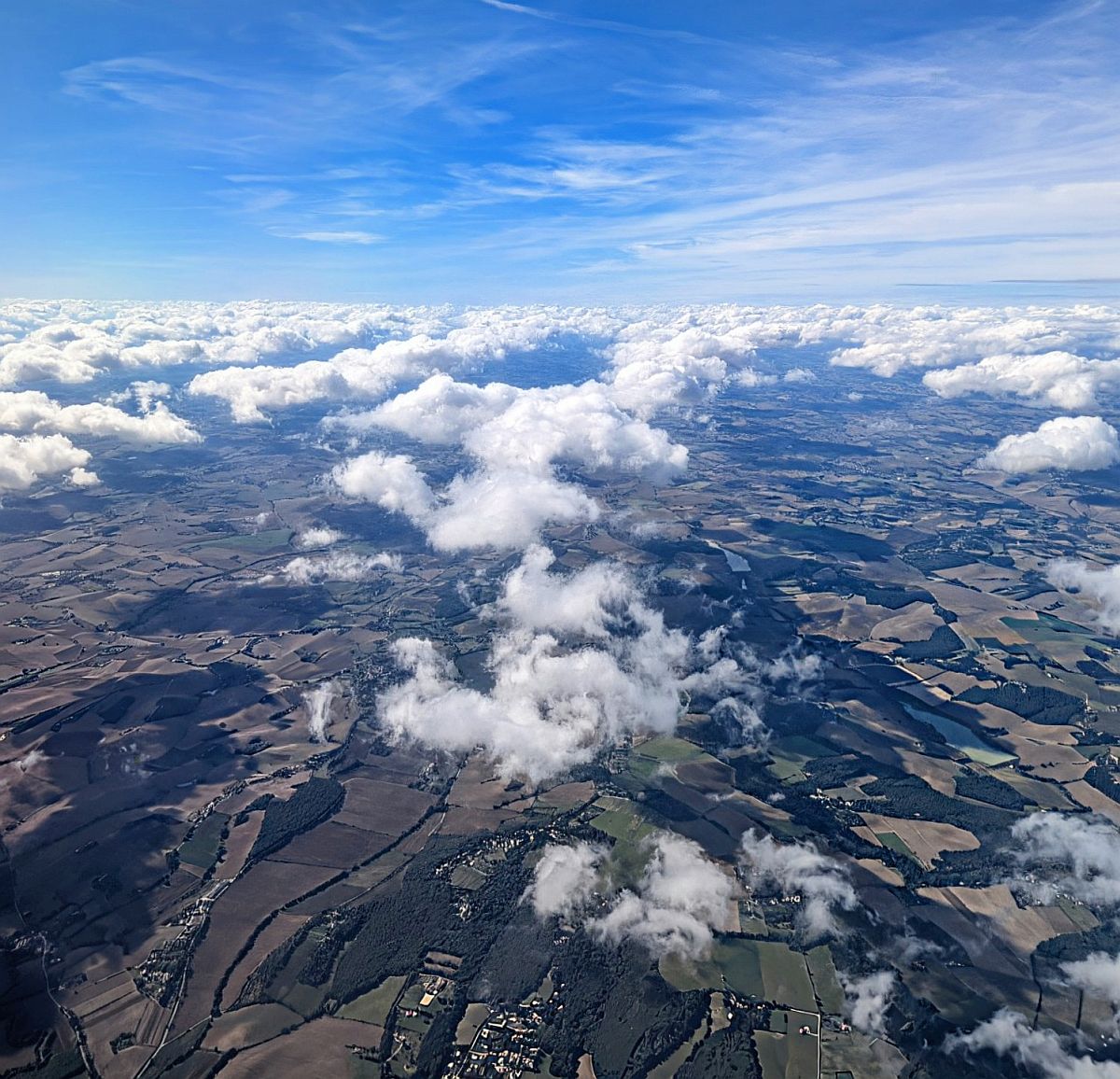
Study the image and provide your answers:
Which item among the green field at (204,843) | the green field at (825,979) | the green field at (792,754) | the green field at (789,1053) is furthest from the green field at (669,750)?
the green field at (204,843)

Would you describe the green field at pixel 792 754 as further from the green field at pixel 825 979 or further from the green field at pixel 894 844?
the green field at pixel 825 979

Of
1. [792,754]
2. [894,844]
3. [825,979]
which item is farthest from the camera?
[792,754]

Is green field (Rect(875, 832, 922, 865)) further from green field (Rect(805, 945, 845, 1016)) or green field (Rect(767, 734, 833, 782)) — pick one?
green field (Rect(805, 945, 845, 1016))

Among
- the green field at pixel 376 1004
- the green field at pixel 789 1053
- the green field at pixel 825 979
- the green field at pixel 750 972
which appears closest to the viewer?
the green field at pixel 789 1053

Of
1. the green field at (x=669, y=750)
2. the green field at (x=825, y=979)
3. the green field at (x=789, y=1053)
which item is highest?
the green field at (x=789, y=1053)

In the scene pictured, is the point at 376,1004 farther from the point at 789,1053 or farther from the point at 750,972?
the point at 789,1053

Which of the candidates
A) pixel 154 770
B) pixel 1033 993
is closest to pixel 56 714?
pixel 154 770

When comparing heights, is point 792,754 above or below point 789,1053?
below

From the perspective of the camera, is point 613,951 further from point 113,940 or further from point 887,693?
point 887,693

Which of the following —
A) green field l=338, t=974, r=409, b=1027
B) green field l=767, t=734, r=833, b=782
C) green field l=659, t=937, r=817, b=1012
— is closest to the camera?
green field l=338, t=974, r=409, b=1027

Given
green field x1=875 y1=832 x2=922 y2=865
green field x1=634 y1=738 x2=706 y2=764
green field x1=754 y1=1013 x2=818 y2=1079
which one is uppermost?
green field x1=754 y1=1013 x2=818 y2=1079

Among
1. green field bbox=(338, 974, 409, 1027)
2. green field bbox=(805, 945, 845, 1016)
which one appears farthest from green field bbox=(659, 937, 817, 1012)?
green field bbox=(338, 974, 409, 1027)

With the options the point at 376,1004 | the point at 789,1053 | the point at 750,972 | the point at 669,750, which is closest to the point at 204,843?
the point at 376,1004
